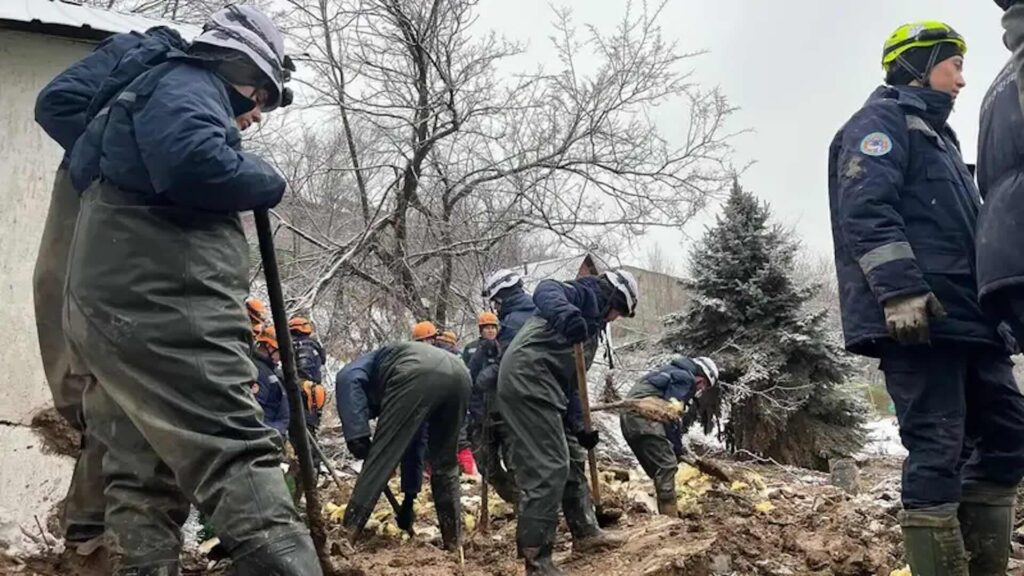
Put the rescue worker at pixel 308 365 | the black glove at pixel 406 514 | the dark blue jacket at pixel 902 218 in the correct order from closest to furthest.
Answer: the dark blue jacket at pixel 902 218, the black glove at pixel 406 514, the rescue worker at pixel 308 365

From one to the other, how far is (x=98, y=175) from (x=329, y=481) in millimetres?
6046

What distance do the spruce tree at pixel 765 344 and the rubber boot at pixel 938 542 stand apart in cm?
1142

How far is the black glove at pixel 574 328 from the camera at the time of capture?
4.96 metres

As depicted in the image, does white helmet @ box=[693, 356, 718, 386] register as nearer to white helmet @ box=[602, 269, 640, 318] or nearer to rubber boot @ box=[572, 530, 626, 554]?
rubber boot @ box=[572, 530, 626, 554]

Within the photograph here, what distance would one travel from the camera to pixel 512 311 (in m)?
7.42

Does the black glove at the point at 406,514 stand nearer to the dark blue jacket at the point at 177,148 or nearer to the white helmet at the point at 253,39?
the white helmet at the point at 253,39

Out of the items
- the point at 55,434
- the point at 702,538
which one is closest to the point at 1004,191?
the point at 702,538

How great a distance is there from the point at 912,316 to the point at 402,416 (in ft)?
11.1

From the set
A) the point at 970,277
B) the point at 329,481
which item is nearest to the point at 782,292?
the point at 329,481

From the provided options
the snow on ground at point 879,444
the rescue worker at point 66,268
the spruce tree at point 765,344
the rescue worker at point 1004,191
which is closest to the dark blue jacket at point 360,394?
the rescue worker at point 66,268

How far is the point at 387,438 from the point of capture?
18.2 ft

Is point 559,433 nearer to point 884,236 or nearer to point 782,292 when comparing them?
point 884,236

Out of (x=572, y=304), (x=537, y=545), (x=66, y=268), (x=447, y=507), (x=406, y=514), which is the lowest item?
(x=406, y=514)

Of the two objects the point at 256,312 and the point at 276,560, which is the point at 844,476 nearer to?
the point at 256,312
